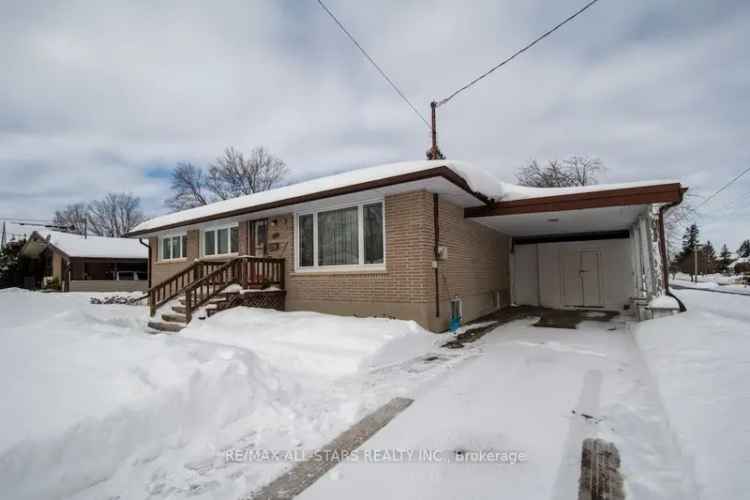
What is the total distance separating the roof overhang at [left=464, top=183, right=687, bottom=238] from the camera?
668cm

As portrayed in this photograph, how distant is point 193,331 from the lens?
7.01 m

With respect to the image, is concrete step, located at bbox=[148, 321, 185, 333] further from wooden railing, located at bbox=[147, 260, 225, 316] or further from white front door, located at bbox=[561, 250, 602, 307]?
white front door, located at bbox=[561, 250, 602, 307]

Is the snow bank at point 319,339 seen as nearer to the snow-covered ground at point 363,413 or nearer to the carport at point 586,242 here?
the snow-covered ground at point 363,413

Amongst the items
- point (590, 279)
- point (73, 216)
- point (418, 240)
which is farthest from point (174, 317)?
point (73, 216)

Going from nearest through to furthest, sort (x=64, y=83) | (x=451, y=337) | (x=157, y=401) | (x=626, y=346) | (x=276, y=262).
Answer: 1. (x=157, y=401)
2. (x=626, y=346)
3. (x=451, y=337)
4. (x=64, y=83)
5. (x=276, y=262)

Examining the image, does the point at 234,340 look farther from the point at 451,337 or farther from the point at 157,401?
the point at 451,337

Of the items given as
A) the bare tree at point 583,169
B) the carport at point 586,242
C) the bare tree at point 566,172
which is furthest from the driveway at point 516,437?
the bare tree at point 583,169

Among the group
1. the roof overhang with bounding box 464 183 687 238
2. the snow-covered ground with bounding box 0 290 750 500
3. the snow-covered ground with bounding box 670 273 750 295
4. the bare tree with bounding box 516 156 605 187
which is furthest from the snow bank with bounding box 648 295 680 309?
the bare tree with bounding box 516 156 605 187

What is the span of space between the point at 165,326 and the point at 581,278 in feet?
40.6

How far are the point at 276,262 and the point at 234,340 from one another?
9.43ft

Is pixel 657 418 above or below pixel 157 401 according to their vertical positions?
below

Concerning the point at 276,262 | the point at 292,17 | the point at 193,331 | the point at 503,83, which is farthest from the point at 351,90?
the point at 193,331

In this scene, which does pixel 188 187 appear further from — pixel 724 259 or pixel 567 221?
pixel 724 259

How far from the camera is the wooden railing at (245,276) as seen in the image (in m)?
8.09
